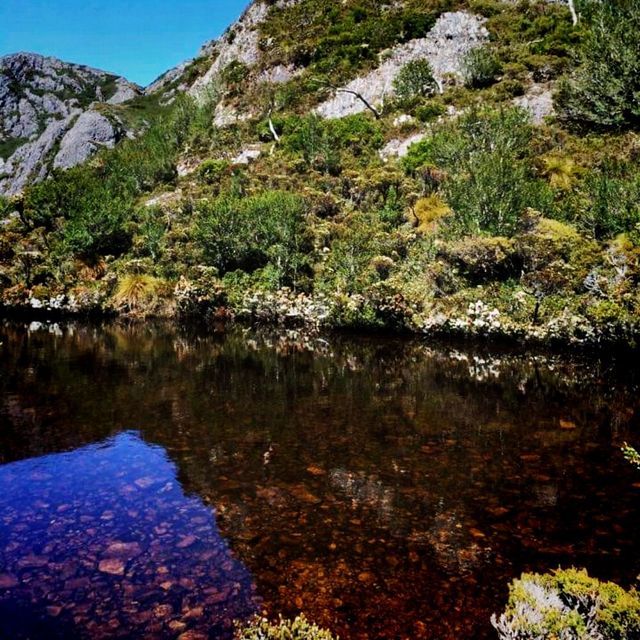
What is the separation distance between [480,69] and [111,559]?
5810 centimetres

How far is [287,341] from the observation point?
26422 mm

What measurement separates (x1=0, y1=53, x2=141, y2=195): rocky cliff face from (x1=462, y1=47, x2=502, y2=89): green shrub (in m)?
80.9

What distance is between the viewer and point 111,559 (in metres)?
7.22

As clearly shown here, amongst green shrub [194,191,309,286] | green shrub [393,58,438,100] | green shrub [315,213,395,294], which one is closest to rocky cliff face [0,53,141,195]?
green shrub [393,58,438,100]

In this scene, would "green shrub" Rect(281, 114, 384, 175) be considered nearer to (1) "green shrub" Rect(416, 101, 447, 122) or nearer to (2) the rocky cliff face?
(1) "green shrub" Rect(416, 101, 447, 122)

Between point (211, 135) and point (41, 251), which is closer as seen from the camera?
point (41, 251)

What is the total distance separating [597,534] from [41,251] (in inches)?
1717

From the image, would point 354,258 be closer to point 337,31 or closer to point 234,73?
point 337,31

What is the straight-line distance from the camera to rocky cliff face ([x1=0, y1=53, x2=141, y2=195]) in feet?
357

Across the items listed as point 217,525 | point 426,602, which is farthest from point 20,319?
point 426,602

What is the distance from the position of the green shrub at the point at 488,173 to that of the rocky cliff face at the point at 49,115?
90.1 m

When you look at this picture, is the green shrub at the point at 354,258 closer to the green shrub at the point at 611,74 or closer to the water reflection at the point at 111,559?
the water reflection at the point at 111,559

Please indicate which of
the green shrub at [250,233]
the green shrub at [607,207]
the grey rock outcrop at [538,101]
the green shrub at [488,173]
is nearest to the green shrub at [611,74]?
the grey rock outcrop at [538,101]

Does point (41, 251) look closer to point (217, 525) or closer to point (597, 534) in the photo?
point (217, 525)
